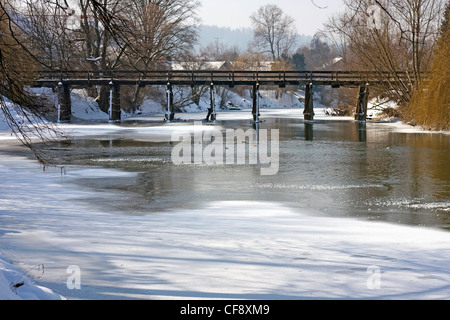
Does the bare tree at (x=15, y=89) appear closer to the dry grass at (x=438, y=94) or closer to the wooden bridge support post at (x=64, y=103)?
the dry grass at (x=438, y=94)

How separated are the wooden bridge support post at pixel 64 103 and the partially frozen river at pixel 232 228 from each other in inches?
1066

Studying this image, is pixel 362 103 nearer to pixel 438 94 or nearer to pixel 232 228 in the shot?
pixel 438 94

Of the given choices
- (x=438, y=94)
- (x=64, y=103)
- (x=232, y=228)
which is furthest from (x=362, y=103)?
(x=232, y=228)

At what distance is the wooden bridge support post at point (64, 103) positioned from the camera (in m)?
45.5

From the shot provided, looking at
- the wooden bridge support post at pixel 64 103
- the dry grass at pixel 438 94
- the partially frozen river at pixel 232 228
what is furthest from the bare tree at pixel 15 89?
the wooden bridge support post at pixel 64 103

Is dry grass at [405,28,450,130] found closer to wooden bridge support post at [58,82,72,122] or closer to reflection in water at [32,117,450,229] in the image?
reflection in water at [32,117,450,229]

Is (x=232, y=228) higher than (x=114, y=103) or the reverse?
the reverse

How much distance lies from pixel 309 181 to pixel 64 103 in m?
34.4

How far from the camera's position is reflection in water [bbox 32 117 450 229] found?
1188 cm

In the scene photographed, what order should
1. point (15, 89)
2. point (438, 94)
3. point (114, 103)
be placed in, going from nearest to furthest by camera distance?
point (15, 89), point (438, 94), point (114, 103)

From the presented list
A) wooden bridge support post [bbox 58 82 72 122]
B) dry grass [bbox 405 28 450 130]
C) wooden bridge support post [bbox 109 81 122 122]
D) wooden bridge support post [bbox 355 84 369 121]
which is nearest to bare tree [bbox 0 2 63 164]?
dry grass [bbox 405 28 450 130]

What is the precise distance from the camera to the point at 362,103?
4703 cm
